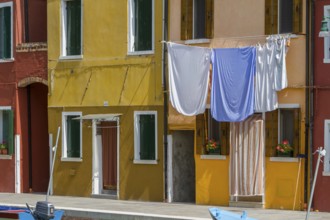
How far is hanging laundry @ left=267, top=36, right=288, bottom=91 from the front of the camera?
27.8 meters

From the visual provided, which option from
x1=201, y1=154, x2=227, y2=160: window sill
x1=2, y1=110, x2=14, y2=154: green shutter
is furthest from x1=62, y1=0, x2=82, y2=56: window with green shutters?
x1=201, y1=154, x2=227, y2=160: window sill

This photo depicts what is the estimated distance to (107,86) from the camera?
107 ft

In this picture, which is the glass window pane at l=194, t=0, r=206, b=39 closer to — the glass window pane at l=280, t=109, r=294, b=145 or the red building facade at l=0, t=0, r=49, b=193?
the glass window pane at l=280, t=109, r=294, b=145

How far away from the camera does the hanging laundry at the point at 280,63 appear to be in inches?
1096

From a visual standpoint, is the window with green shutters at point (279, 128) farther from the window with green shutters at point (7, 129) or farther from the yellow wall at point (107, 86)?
the window with green shutters at point (7, 129)

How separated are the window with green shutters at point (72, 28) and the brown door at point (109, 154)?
2685 millimetres

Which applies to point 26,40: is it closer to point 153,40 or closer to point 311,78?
point 153,40

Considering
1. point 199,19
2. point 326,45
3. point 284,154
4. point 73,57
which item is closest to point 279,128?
point 284,154

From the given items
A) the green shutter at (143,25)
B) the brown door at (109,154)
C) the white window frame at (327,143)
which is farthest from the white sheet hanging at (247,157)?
the brown door at (109,154)

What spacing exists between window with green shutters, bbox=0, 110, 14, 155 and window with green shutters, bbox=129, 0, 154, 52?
6043mm

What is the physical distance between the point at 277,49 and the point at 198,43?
296 cm

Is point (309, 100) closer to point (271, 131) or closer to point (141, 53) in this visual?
point (271, 131)

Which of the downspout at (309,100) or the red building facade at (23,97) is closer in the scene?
the downspout at (309,100)

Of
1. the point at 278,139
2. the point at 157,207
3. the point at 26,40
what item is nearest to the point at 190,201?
the point at 157,207
